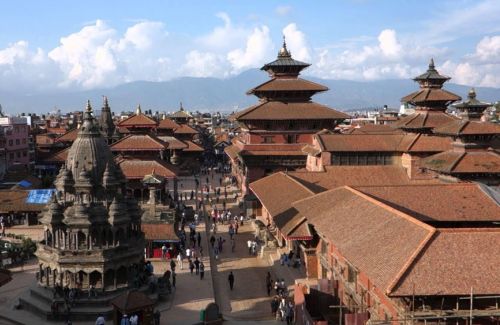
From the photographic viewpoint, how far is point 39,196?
46.2m

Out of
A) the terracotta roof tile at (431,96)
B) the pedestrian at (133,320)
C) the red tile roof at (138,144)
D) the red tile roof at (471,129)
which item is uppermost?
the terracotta roof tile at (431,96)

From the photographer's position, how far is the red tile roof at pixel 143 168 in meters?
42.9

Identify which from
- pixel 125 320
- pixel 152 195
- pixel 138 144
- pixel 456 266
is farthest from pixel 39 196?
pixel 456 266

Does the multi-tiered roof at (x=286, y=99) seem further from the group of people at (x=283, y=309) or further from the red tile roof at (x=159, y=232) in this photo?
the group of people at (x=283, y=309)

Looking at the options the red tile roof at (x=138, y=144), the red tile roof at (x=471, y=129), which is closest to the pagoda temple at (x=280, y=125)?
the red tile roof at (x=138, y=144)

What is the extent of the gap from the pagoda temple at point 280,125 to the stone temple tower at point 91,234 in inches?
860

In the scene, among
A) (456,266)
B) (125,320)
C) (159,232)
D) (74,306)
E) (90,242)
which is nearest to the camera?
(456,266)

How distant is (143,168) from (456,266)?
31086mm

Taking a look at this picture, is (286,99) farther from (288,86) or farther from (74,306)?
(74,306)

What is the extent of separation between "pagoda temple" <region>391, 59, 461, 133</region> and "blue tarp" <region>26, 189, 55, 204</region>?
29923 millimetres

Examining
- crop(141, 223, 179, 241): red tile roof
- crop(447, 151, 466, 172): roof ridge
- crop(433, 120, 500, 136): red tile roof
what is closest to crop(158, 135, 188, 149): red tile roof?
crop(141, 223, 179, 241): red tile roof

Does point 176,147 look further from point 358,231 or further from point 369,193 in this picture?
point 358,231

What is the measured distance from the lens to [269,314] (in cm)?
2562

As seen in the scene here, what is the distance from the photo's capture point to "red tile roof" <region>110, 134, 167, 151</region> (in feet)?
144
